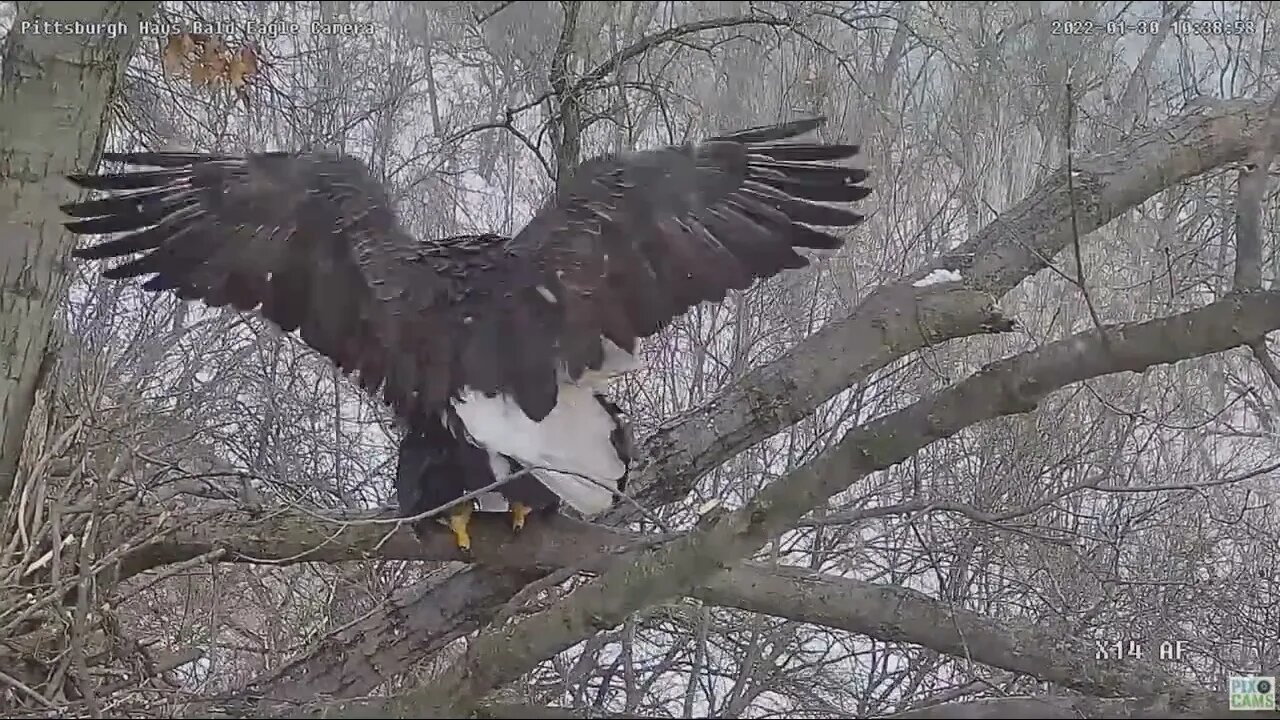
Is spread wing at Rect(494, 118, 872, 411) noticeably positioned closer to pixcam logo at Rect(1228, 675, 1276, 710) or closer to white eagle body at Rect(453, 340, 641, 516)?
white eagle body at Rect(453, 340, 641, 516)

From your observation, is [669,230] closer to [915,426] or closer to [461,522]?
[461,522]

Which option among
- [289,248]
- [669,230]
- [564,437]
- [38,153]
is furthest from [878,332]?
[38,153]

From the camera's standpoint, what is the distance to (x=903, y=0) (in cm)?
218

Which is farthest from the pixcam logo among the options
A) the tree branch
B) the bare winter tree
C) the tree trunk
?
the tree trunk

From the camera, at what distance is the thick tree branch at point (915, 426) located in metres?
0.97

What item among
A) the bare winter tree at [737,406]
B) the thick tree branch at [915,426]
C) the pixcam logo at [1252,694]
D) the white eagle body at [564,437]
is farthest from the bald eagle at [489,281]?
the pixcam logo at [1252,694]

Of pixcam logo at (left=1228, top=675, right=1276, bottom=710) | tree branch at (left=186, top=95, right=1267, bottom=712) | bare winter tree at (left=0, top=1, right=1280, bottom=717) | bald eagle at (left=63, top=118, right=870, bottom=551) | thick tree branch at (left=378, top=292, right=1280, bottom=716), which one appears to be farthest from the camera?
tree branch at (left=186, top=95, right=1267, bottom=712)

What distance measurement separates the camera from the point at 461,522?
1505 millimetres

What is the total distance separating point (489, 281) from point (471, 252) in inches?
3.0

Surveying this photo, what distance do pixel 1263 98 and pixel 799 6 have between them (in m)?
0.92

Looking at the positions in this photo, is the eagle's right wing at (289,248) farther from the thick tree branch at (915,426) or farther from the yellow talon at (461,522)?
the thick tree branch at (915,426)

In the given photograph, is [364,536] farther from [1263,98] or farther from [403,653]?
[1263,98]

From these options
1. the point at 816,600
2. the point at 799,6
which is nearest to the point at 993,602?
the point at 816,600

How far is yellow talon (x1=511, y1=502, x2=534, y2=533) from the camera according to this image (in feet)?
4.87
